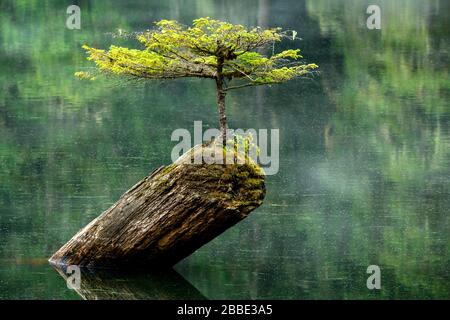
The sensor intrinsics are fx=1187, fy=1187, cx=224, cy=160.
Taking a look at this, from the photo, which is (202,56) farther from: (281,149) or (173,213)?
(281,149)

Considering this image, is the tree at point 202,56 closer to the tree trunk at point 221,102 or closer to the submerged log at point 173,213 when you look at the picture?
the tree trunk at point 221,102

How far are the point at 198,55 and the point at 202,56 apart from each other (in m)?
0.05

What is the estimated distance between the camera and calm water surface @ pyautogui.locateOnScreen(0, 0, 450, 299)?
1457cm

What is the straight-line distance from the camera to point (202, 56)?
1439 centimetres

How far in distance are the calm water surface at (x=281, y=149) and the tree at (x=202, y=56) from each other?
88 centimetres

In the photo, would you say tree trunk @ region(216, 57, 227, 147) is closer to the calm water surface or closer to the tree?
the tree

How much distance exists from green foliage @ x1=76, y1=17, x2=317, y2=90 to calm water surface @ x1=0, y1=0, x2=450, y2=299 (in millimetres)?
881

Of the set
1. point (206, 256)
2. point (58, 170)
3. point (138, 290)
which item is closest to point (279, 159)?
point (58, 170)

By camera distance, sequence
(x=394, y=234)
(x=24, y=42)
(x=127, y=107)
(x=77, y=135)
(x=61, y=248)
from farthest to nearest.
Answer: (x=24, y=42) < (x=127, y=107) < (x=77, y=135) < (x=394, y=234) < (x=61, y=248)

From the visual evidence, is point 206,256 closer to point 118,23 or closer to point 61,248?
point 61,248

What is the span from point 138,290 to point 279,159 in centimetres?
999

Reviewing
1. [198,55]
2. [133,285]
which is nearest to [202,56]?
[198,55]

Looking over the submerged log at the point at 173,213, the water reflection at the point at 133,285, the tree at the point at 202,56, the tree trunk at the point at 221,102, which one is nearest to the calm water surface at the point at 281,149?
the water reflection at the point at 133,285
